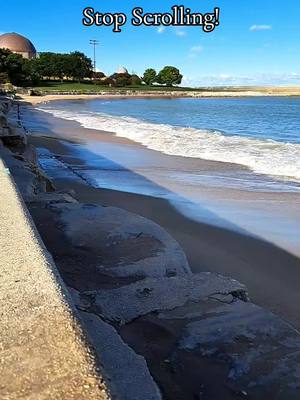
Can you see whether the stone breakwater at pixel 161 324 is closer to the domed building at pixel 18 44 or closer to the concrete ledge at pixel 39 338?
the concrete ledge at pixel 39 338

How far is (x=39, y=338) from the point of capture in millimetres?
2029

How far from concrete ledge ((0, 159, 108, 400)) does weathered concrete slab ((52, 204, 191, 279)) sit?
43.4 inches

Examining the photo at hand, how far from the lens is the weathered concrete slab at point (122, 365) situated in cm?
221

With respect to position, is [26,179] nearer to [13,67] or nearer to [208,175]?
[208,175]

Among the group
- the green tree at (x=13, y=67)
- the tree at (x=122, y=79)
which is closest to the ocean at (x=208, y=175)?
the green tree at (x=13, y=67)

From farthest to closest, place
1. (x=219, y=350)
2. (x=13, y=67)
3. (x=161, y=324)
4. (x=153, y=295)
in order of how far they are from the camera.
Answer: (x=13, y=67) < (x=153, y=295) < (x=161, y=324) < (x=219, y=350)

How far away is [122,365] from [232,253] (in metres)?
3.35

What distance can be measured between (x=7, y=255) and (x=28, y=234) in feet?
1.35

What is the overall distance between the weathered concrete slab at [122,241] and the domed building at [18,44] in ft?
454

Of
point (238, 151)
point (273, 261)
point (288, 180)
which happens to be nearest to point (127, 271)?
point (273, 261)

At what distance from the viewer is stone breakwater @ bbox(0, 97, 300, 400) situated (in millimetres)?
2469

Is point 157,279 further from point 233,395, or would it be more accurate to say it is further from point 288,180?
point 288,180

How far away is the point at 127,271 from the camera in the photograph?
12.6 ft

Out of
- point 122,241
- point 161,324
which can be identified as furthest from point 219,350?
point 122,241
